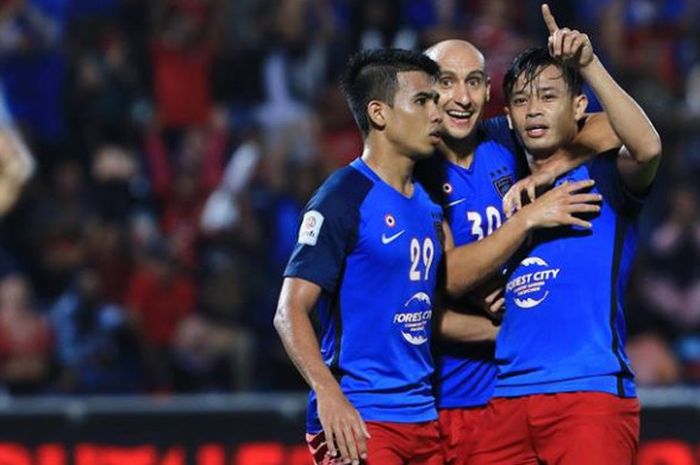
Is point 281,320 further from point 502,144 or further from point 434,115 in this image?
point 502,144

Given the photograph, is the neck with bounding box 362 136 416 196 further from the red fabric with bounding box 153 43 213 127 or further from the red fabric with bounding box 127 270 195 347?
the red fabric with bounding box 153 43 213 127

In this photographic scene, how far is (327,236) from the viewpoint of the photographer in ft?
18.6

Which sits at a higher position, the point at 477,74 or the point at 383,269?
the point at 477,74

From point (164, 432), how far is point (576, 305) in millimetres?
4130

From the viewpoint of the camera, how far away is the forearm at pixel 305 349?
18.0 ft

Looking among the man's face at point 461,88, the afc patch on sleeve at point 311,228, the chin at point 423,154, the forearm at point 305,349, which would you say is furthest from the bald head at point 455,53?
the forearm at point 305,349

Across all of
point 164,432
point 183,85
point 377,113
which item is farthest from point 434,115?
point 183,85

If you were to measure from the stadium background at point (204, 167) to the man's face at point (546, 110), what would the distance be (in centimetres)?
486

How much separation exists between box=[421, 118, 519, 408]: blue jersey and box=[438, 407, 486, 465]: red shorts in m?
0.03

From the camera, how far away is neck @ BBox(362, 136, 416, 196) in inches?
234

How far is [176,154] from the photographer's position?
511 inches

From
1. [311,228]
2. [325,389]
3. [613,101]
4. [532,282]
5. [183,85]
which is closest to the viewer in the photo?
[325,389]

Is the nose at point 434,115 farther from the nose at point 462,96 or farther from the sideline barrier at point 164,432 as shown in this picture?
the sideline barrier at point 164,432

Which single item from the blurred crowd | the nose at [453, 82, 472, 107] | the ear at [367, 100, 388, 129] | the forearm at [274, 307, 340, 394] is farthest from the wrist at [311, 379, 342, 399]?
the blurred crowd
